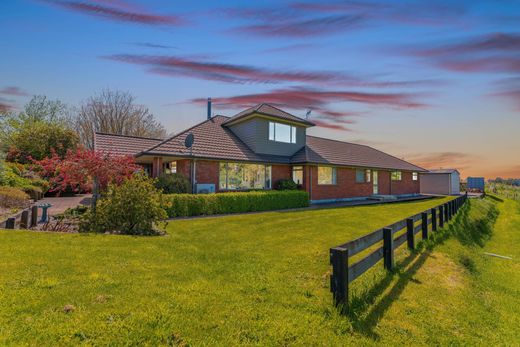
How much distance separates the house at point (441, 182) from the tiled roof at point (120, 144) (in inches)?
1345

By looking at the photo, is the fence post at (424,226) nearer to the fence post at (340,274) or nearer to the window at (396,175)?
the fence post at (340,274)

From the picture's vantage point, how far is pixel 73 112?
36719 mm

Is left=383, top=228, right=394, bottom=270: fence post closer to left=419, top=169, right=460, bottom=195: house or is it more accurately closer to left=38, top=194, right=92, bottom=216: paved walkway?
left=38, top=194, right=92, bottom=216: paved walkway

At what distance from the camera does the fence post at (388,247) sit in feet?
17.7

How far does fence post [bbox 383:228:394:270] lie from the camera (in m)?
5.40

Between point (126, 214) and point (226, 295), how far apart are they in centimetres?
596

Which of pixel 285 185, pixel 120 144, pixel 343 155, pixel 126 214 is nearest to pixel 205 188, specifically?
pixel 285 185

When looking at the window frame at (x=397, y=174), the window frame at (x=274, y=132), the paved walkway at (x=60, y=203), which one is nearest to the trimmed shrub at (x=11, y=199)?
the paved walkway at (x=60, y=203)

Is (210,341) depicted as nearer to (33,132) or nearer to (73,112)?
(33,132)

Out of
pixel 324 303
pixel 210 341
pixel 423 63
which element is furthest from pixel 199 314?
pixel 423 63

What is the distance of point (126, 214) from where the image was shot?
8.70m

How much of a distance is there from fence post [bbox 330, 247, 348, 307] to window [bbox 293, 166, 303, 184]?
1685cm

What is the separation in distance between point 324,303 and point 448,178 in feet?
133

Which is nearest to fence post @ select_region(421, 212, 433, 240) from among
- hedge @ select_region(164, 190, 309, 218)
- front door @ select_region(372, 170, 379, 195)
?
hedge @ select_region(164, 190, 309, 218)
